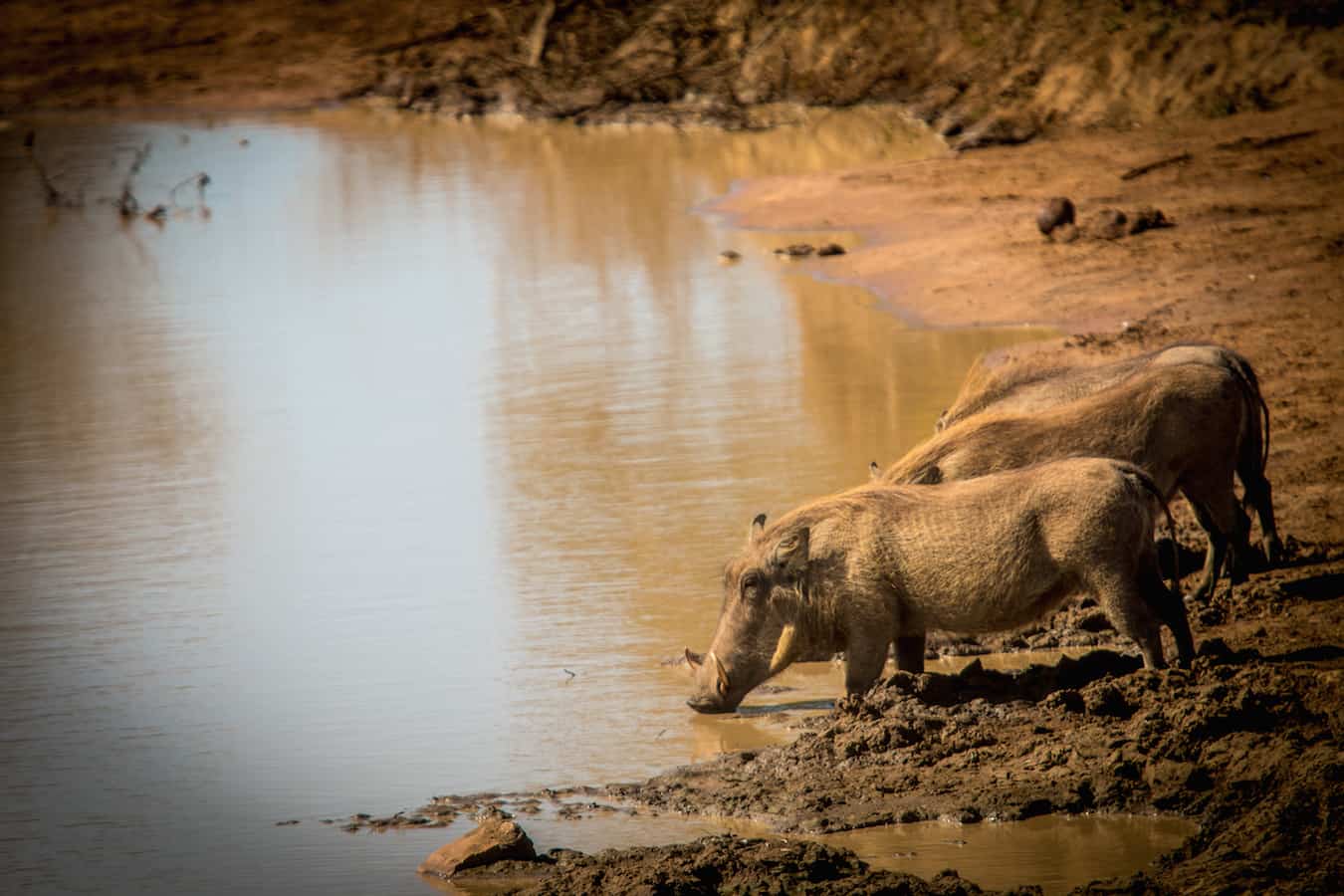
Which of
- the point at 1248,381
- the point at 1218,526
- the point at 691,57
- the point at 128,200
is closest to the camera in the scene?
the point at 1218,526

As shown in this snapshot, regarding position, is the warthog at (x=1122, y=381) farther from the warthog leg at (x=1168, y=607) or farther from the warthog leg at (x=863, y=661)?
the warthog leg at (x=863, y=661)

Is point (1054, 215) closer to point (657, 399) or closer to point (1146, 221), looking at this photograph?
point (1146, 221)

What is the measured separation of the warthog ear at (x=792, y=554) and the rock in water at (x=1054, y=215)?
9494 millimetres

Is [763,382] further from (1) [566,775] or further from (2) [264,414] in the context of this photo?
(1) [566,775]

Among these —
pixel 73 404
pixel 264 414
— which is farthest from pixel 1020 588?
pixel 73 404

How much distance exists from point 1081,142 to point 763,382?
902 centimetres

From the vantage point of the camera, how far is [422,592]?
8500mm

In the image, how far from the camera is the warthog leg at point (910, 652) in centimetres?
645

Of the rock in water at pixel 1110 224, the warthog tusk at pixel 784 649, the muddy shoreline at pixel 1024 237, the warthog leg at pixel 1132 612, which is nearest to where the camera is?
the muddy shoreline at pixel 1024 237

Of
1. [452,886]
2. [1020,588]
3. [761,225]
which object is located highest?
[761,225]

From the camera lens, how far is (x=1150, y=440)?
23.0 ft

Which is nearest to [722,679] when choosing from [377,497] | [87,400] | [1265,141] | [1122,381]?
[1122,381]

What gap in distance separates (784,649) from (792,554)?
1.09ft

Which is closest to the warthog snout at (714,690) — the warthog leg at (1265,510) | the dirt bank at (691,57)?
the warthog leg at (1265,510)
